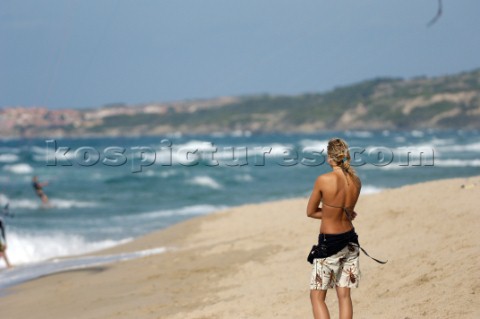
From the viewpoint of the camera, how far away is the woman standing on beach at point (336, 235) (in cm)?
550

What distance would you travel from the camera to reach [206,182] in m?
35.6

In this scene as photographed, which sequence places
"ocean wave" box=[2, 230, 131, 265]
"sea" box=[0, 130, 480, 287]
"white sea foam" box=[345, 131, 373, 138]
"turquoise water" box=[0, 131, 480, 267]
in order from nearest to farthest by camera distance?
"ocean wave" box=[2, 230, 131, 265]
"sea" box=[0, 130, 480, 287]
"turquoise water" box=[0, 131, 480, 267]
"white sea foam" box=[345, 131, 373, 138]

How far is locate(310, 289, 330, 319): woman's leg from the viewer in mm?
5539

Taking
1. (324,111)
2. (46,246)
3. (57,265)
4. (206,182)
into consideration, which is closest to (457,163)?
(206,182)

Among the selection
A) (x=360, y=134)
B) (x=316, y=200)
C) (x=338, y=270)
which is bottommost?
(x=338, y=270)

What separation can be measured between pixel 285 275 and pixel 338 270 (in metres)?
3.52

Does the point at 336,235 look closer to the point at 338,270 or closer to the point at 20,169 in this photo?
the point at 338,270

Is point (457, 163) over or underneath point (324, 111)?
underneath

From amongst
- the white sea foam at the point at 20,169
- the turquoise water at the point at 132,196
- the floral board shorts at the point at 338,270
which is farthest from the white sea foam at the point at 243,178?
the floral board shorts at the point at 338,270

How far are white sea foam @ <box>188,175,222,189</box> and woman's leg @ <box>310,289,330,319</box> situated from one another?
27564 millimetres

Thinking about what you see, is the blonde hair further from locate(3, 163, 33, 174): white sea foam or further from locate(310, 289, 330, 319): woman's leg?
locate(3, 163, 33, 174): white sea foam

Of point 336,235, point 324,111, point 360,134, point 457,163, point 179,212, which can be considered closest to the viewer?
point 336,235

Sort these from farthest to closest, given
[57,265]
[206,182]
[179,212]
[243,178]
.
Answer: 1. [243,178]
2. [206,182]
3. [179,212]
4. [57,265]

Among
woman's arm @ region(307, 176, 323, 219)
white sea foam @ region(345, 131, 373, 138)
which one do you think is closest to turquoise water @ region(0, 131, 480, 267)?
woman's arm @ region(307, 176, 323, 219)
